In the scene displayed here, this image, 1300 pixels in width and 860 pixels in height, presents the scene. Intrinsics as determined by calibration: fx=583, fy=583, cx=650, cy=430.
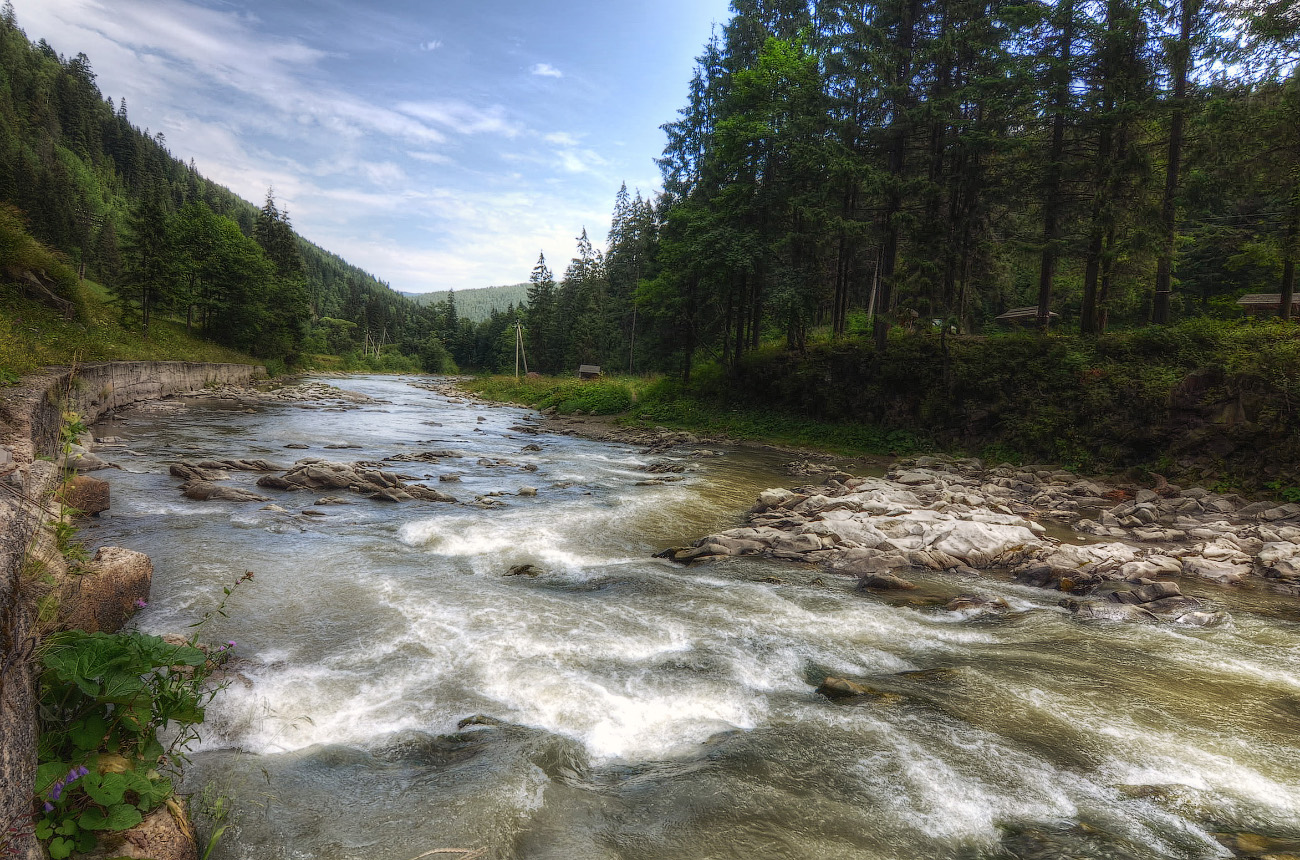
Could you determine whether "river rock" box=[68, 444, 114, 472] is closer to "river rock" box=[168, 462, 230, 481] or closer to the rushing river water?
"river rock" box=[168, 462, 230, 481]

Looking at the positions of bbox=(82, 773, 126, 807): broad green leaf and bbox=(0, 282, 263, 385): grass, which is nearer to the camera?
bbox=(82, 773, 126, 807): broad green leaf

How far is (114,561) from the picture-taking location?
5844mm

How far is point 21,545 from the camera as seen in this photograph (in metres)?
3.40

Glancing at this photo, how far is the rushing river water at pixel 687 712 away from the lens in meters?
3.88

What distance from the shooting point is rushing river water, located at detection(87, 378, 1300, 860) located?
12.7ft

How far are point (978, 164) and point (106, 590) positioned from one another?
A: 27242mm

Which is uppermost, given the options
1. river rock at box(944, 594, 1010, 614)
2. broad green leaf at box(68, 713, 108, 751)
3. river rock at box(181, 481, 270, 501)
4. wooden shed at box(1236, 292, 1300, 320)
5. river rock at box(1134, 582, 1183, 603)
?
wooden shed at box(1236, 292, 1300, 320)

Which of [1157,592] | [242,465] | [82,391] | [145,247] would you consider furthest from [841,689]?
[145,247]

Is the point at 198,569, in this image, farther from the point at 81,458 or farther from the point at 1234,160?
the point at 1234,160

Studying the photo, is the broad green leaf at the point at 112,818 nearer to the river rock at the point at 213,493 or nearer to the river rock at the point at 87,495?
the river rock at the point at 87,495

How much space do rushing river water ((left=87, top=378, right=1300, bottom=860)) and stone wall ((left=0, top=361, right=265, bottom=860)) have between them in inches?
53.8

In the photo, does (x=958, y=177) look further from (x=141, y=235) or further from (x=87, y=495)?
(x=141, y=235)

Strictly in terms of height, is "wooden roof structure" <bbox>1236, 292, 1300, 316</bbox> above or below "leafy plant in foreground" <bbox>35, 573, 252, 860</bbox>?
above

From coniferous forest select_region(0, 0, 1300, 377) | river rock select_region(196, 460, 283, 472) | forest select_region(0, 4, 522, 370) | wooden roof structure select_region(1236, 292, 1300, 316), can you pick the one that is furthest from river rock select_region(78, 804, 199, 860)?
wooden roof structure select_region(1236, 292, 1300, 316)
